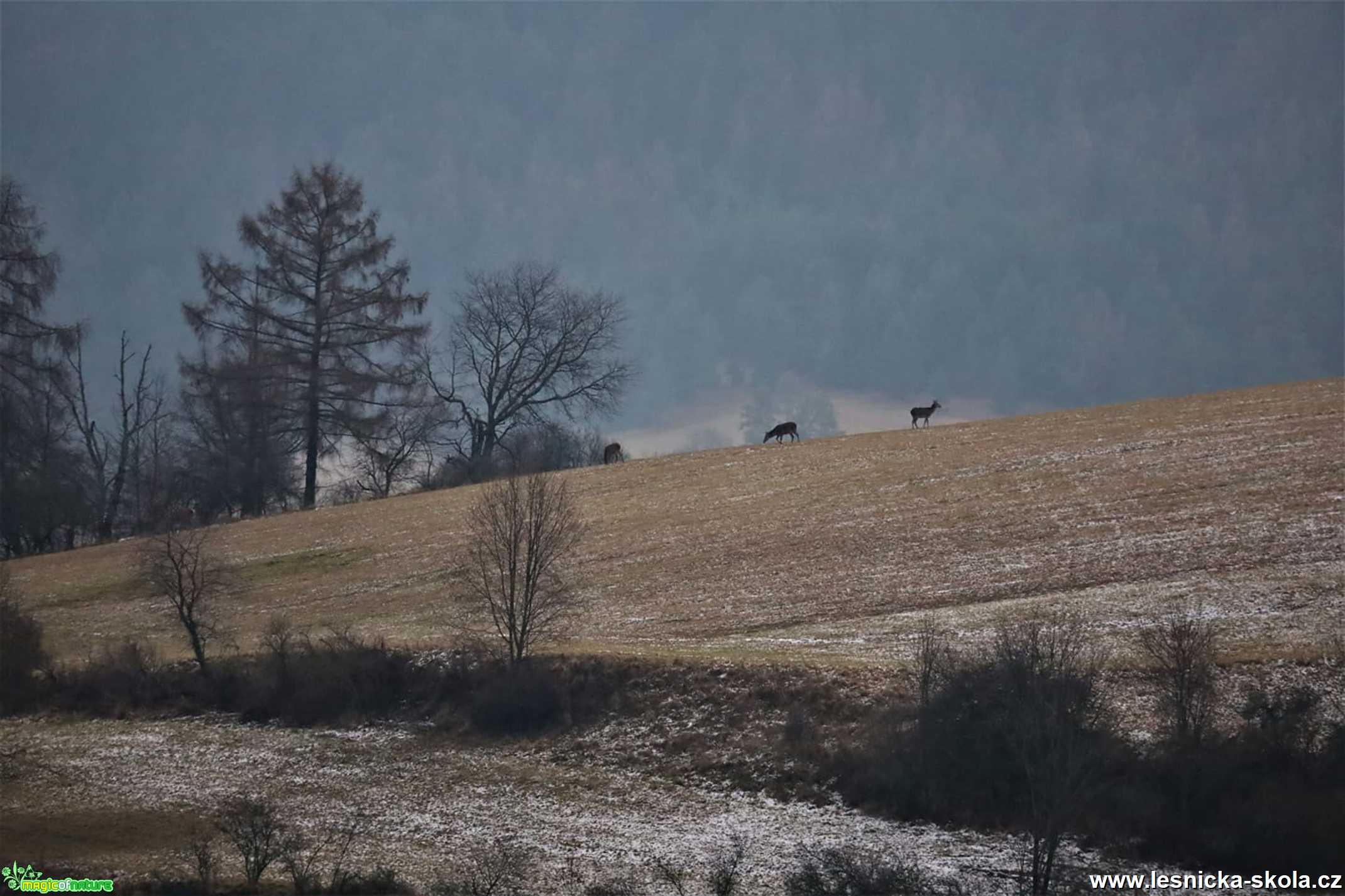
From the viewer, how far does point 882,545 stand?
38.2 meters

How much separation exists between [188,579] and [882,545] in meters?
21.4

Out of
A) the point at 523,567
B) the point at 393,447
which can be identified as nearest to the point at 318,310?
the point at 393,447

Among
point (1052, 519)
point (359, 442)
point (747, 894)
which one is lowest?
point (747, 894)

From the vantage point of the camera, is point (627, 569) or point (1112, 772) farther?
point (627, 569)

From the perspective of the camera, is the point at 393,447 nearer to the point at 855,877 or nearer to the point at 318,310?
the point at 318,310

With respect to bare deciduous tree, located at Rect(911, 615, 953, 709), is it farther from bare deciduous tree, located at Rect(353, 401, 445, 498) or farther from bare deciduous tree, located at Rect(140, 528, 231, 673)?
bare deciduous tree, located at Rect(353, 401, 445, 498)

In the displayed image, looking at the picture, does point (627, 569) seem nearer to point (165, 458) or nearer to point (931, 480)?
point (931, 480)

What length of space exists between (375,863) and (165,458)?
6938cm

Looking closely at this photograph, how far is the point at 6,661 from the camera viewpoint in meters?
32.5

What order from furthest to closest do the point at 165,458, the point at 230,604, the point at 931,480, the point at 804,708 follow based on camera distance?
the point at 165,458 → the point at 931,480 → the point at 230,604 → the point at 804,708

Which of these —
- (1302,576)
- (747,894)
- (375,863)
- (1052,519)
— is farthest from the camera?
(1052,519)

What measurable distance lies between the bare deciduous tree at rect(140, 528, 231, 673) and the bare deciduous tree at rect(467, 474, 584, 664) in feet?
25.8

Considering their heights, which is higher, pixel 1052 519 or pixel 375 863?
pixel 1052 519

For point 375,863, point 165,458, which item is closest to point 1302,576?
point 375,863
